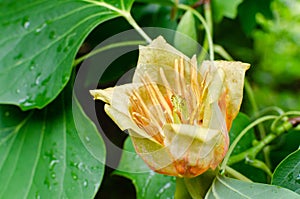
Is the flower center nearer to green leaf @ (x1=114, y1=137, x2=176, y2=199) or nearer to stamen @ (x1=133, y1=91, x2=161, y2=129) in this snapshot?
stamen @ (x1=133, y1=91, x2=161, y2=129)

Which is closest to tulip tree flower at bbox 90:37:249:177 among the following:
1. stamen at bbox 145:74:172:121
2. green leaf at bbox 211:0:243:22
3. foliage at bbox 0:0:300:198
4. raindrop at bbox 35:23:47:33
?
stamen at bbox 145:74:172:121

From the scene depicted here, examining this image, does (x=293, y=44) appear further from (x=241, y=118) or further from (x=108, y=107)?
(x=108, y=107)

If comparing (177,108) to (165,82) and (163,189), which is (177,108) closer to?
(165,82)

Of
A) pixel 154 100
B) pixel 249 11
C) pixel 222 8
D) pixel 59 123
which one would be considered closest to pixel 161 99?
pixel 154 100

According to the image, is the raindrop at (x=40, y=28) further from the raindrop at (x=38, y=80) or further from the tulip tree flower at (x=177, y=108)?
the tulip tree flower at (x=177, y=108)

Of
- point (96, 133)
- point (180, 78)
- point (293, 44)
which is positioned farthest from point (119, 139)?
point (293, 44)

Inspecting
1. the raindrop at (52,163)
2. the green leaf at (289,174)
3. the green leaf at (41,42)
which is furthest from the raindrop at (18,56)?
the green leaf at (289,174)
